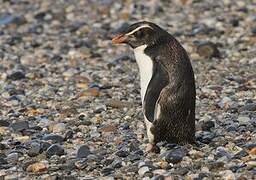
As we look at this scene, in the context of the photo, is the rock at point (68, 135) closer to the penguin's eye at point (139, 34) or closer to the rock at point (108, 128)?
the rock at point (108, 128)

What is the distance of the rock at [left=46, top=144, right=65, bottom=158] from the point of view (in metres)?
7.96

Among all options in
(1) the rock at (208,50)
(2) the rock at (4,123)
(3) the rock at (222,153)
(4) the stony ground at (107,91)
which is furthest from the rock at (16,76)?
(3) the rock at (222,153)

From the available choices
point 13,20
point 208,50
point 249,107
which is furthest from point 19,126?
point 13,20

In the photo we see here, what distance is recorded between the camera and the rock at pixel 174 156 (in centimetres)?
725

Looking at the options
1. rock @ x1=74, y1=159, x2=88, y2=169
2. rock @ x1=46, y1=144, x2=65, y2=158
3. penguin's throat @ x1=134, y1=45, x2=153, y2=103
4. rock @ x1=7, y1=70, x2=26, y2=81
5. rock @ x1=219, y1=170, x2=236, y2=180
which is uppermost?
penguin's throat @ x1=134, y1=45, x2=153, y2=103

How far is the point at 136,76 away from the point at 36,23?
Answer: 4282 mm

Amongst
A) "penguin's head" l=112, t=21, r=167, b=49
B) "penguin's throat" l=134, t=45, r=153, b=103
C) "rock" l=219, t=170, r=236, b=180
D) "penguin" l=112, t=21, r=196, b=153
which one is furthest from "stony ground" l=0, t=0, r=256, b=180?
"penguin's head" l=112, t=21, r=167, b=49

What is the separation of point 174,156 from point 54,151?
1341 mm

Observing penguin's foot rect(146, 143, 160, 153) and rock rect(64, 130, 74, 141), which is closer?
penguin's foot rect(146, 143, 160, 153)

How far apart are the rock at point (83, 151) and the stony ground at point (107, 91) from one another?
2 cm

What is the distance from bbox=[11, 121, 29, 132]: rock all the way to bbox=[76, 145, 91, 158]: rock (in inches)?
44.9

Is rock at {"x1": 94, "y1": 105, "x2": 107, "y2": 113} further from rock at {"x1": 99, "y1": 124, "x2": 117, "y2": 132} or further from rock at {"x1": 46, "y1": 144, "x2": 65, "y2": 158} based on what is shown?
rock at {"x1": 46, "y1": 144, "x2": 65, "y2": 158}

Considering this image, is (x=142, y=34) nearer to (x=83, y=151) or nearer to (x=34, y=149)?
(x=83, y=151)

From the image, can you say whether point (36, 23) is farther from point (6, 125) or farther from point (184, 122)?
point (184, 122)
